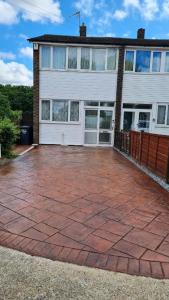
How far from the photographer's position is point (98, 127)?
13180mm

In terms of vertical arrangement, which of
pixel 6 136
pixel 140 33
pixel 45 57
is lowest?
pixel 6 136

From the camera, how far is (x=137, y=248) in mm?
2969

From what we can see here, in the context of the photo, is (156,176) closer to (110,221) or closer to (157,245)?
(110,221)

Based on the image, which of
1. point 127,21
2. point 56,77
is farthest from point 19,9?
point 127,21

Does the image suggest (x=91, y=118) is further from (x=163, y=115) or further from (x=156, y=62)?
(x=156, y=62)

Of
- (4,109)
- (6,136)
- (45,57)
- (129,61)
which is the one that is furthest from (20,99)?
(6,136)

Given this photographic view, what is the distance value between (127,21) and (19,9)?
232 inches

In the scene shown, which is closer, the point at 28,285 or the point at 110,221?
the point at 28,285

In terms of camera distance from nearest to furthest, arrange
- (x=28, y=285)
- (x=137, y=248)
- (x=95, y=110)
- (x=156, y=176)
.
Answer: (x=28, y=285) → (x=137, y=248) → (x=156, y=176) → (x=95, y=110)

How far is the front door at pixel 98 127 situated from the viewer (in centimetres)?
1309

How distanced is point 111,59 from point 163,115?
4158mm

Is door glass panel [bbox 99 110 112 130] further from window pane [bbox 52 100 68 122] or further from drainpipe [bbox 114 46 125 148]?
window pane [bbox 52 100 68 122]

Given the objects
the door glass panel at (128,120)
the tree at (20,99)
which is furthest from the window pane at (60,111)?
the tree at (20,99)

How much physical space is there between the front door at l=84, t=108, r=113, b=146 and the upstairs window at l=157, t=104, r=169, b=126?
265 cm
